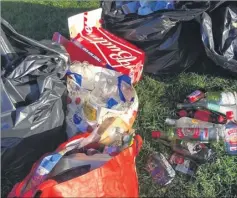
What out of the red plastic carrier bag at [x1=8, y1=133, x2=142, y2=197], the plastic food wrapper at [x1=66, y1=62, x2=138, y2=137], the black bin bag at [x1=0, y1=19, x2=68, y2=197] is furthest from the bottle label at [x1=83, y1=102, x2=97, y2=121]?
the red plastic carrier bag at [x1=8, y1=133, x2=142, y2=197]

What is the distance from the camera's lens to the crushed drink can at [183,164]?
219cm

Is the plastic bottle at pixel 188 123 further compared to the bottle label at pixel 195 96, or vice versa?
the bottle label at pixel 195 96

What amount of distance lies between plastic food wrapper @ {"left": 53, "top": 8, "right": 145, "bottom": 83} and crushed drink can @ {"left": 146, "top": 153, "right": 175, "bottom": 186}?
61cm

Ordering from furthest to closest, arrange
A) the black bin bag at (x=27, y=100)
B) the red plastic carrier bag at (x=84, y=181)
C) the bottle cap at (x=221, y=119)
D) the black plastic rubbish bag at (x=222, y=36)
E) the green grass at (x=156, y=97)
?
the black plastic rubbish bag at (x=222, y=36), the bottle cap at (x=221, y=119), the green grass at (x=156, y=97), the black bin bag at (x=27, y=100), the red plastic carrier bag at (x=84, y=181)

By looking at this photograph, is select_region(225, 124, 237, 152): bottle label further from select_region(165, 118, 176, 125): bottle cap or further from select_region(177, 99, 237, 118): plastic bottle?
select_region(165, 118, 176, 125): bottle cap

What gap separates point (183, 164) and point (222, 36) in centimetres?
87

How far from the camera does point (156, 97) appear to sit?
2.65 metres

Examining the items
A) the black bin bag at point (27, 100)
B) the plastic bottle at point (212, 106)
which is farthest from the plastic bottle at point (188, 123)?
the black bin bag at point (27, 100)

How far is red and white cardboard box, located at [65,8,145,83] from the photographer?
256cm

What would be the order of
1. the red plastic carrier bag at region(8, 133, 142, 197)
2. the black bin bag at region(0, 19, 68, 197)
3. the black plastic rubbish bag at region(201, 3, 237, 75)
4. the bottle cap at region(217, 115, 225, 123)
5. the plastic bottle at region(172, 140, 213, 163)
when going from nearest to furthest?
1. the red plastic carrier bag at region(8, 133, 142, 197)
2. the black bin bag at region(0, 19, 68, 197)
3. the plastic bottle at region(172, 140, 213, 163)
4. the bottle cap at region(217, 115, 225, 123)
5. the black plastic rubbish bag at region(201, 3, 237, 75)

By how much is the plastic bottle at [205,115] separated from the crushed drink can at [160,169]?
0.36 meters

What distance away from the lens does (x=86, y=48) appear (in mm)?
2643

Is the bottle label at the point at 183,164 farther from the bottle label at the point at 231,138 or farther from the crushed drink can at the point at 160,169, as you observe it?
the bottle label at the point at 231,138

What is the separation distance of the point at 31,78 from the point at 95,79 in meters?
0.47
